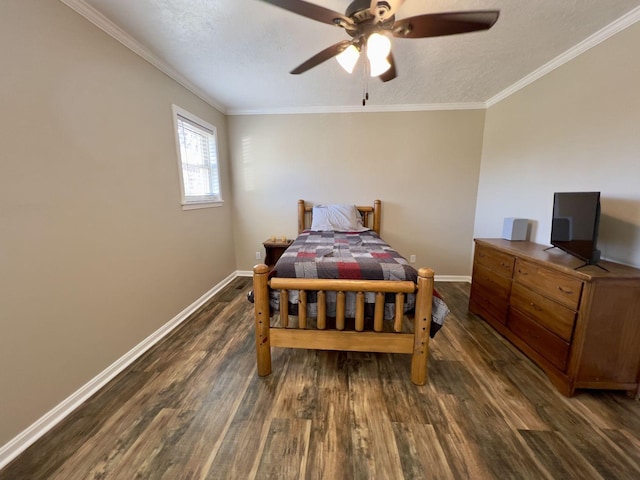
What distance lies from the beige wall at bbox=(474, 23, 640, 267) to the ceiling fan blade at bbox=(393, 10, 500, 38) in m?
1.39

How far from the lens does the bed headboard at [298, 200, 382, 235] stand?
3.48 m

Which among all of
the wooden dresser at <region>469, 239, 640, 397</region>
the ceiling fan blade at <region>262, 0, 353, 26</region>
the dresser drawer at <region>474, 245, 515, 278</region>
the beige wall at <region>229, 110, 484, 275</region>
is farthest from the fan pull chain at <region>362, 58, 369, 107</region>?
the wooden dresser at <region>469, 239, 640, 397</region>

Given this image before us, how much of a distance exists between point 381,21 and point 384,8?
96 mm

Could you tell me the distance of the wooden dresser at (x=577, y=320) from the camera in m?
1.46

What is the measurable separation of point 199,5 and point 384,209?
2820 millimetres

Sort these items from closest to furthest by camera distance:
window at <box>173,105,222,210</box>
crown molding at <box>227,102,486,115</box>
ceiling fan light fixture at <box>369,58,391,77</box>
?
ceiling fan light fixture at <box>369,58,391,77</box>, window at <box>173,105,222,210</box>, crown molding at <box>227,102,486,115</box>

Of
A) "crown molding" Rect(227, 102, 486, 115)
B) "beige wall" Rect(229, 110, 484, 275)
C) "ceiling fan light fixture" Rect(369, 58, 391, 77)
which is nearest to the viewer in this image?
→ "ceiling fan light fixture" Rect(369, 58, 391, 77)

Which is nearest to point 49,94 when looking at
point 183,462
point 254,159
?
point 183,462

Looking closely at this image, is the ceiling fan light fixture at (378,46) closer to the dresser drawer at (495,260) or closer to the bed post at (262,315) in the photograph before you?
the bed post at (262,315)

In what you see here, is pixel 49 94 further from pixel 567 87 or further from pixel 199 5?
pixel 567 87

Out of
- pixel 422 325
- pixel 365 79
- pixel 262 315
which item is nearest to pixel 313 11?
pixel 365 79

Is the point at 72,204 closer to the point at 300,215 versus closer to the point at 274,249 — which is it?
the point at 274,249

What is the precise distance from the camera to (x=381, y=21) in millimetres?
1283

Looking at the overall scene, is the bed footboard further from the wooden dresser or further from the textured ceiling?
the textured ceiling
